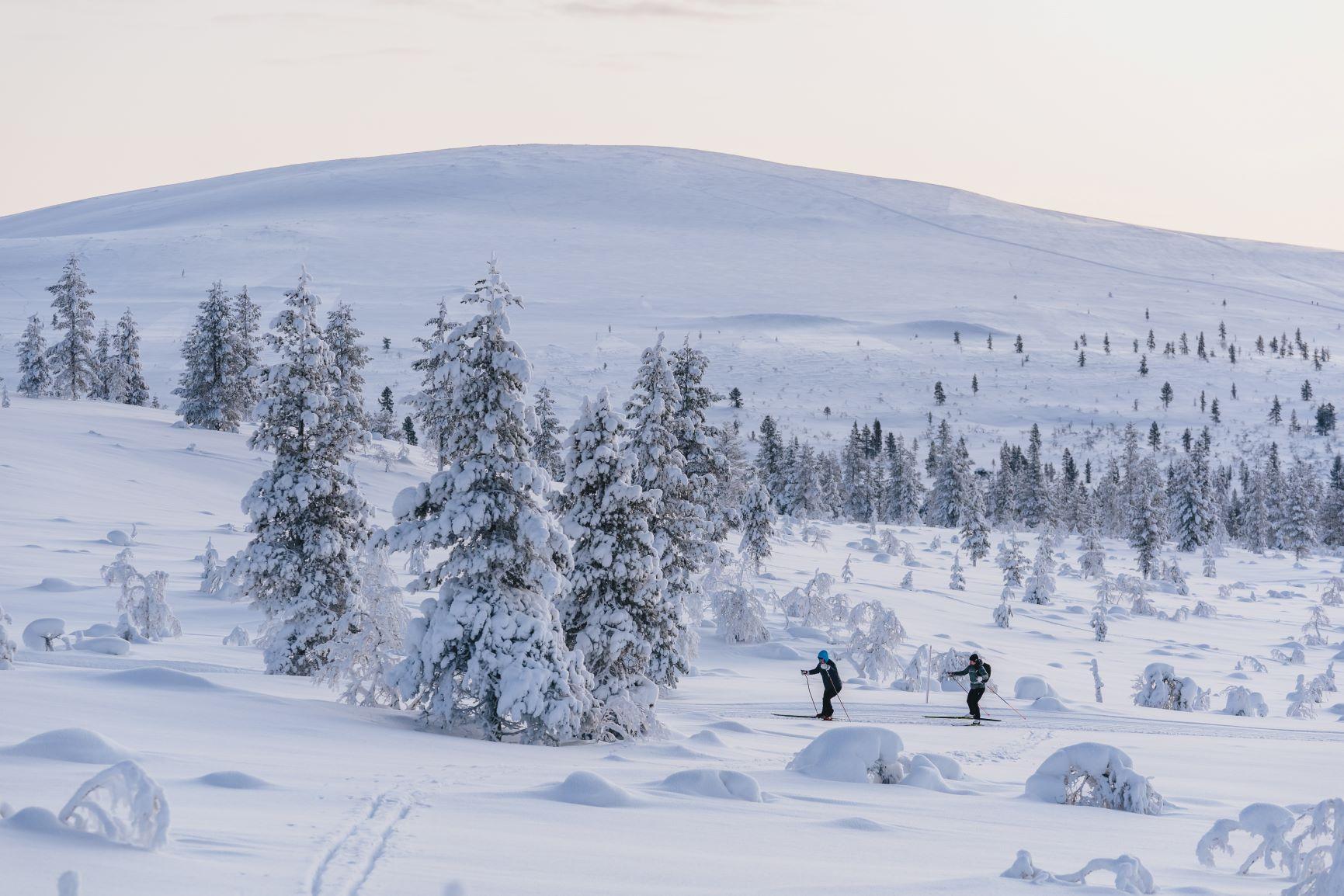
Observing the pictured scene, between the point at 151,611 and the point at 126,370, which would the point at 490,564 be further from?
the point at 126,370

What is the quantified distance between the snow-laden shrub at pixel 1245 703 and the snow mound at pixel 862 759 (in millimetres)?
14952

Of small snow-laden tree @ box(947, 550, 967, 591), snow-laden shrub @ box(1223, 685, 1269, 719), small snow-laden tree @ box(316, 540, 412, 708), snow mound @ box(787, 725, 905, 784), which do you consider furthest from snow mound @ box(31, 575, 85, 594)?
small snow-laden tree @ box(947, 550, 967, 591)

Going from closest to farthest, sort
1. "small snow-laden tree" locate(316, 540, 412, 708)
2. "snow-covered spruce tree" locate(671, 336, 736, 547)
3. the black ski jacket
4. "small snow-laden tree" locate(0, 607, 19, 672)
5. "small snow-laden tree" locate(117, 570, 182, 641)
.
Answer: "small snow-laden tree" locate(0, 607, 19, 672)
"small snow-laden tree" locate(316, 540, 412, 708)
the black ski jacket
"small snow-laden tree" locate(117, 570, 182, 641)
"snow-covered spruce tree" locate(671, 336, 736, 547)

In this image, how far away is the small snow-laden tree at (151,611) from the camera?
23.2m

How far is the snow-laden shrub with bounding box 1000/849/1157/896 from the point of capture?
8.99 meters

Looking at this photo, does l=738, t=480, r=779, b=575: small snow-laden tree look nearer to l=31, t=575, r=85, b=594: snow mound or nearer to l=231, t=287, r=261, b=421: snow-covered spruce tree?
l=31, t=575, r=85, b=594: snow mound

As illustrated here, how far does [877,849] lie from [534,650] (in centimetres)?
709

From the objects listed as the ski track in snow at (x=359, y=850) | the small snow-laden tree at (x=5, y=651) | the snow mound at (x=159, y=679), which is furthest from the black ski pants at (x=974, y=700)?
the small snow-laden tree at (x=5, y=651)

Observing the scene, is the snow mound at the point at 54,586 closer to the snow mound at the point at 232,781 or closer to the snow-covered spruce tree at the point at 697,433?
the snow-covered spruce tree at the point at 697,433

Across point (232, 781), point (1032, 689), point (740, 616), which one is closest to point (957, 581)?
point (740, 616)

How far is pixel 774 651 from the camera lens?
31.6 meters

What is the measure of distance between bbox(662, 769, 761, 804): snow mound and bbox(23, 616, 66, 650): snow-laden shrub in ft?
39.1

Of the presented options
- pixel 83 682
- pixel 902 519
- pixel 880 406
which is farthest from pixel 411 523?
pixel 880 406

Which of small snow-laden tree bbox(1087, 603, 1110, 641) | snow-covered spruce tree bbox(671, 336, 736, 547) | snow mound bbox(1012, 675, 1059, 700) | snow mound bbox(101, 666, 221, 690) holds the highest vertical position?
snow-covered spruce tree bbox(671, 336, 736, 547)
